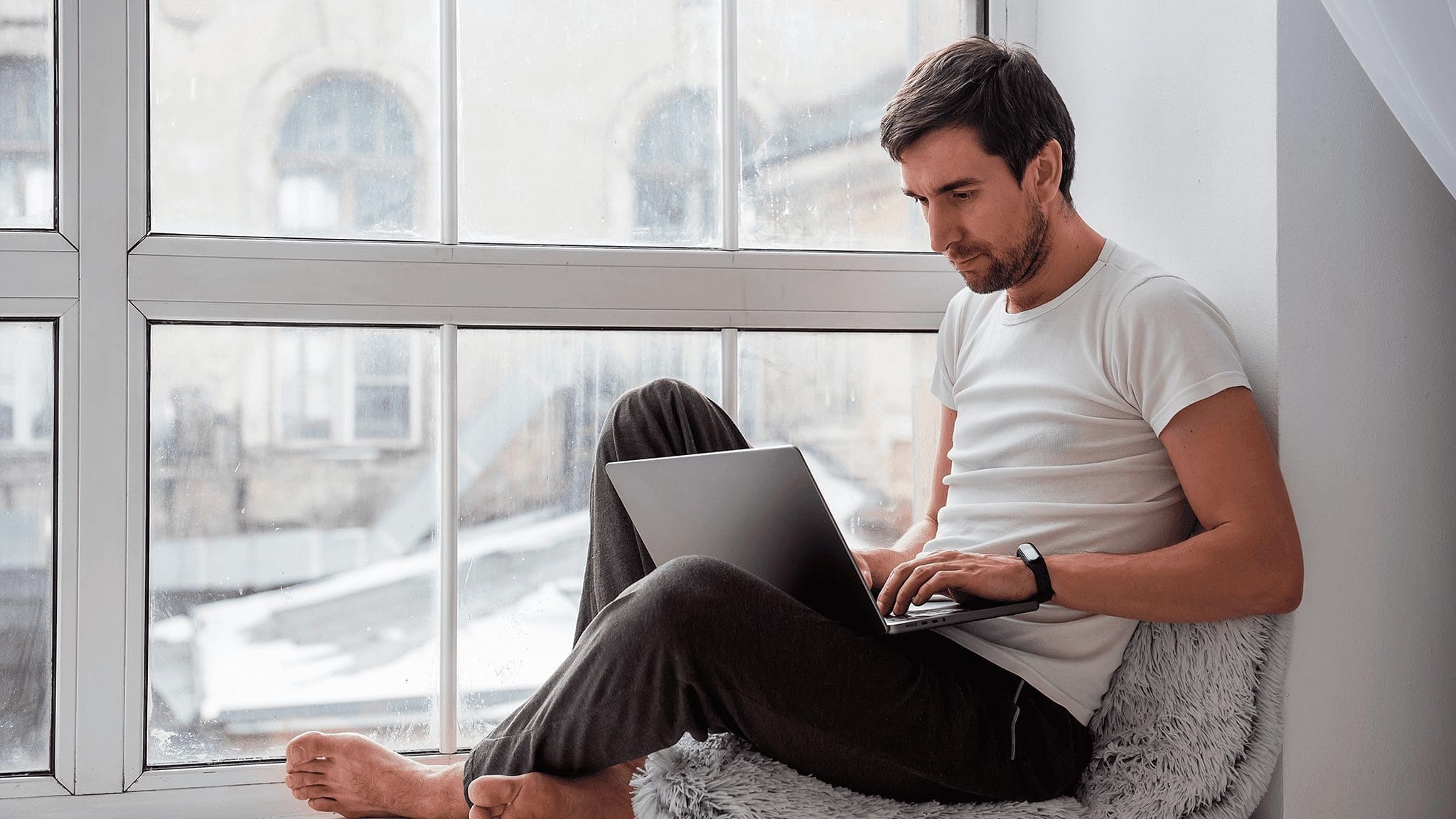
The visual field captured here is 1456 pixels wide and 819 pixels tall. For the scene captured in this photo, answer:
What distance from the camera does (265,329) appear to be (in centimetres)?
148

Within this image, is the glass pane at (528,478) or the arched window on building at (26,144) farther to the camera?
the glass pane at (528,478)

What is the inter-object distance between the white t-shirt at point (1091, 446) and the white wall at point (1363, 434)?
130 mm

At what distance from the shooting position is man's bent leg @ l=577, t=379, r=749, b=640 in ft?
4.00

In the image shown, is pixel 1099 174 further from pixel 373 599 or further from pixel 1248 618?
pixel 373 599

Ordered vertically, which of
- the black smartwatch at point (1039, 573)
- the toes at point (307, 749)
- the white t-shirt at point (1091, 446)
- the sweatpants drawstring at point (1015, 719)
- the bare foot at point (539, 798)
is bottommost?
the toes at point (307, 749)

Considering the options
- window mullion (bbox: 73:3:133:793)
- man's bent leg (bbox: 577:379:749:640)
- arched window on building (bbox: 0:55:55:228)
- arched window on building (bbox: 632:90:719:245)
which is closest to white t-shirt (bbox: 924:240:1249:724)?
man's bent leg (bbox: 577:379:749:640)

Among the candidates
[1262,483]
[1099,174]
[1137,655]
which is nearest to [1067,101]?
[1099,174]

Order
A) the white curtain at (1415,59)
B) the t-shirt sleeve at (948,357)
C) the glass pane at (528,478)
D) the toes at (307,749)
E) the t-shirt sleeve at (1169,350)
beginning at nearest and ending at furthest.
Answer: the white curtain at (1415,59) → the t-shirt sleeve at (1169,350) → the toes at (307,749) → the t-shirt sleeve at (948,357) → the glass pane at (528,478)

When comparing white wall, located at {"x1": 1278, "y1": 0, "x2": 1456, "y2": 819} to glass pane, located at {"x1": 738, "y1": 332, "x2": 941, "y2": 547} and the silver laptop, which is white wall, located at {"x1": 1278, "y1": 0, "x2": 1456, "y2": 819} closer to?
the silver laptop

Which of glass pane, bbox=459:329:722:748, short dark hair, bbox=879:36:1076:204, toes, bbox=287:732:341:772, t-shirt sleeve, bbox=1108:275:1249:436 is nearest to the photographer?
t-shirt sleeve, bbox=1108:275:1249:436

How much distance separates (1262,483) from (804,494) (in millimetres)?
479

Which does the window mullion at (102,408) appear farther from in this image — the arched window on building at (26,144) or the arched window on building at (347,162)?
the arched window on building at (347,162)

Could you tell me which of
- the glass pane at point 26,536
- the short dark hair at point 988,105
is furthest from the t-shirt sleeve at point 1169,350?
the glass pane at point 26,536

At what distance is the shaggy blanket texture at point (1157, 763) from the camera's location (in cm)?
103
